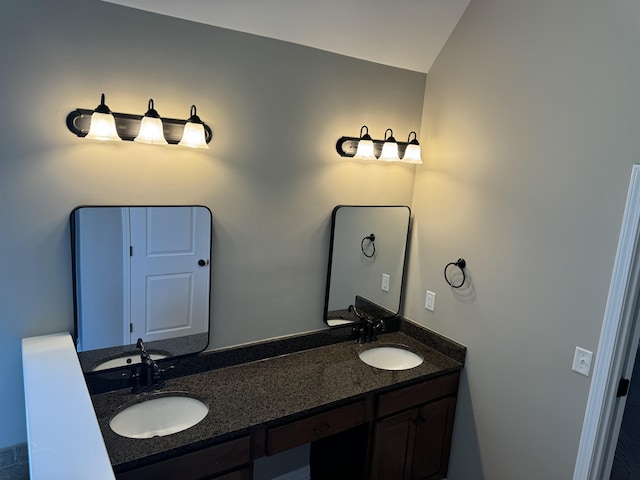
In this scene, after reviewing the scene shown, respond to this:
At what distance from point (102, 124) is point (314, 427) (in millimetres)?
1532

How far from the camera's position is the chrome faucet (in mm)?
1897

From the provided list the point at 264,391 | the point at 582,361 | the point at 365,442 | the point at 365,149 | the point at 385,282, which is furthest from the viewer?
the point at 385,282

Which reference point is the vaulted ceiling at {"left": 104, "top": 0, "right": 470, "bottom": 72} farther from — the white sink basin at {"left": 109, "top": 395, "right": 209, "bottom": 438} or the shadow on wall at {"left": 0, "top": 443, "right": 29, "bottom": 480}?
the shadow on wall at {"left": 0, "top": 443, "right": 29, "bottom": 480}

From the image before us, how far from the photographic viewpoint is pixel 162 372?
6.51 feet

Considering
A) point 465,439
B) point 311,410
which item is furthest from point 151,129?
point 465,439

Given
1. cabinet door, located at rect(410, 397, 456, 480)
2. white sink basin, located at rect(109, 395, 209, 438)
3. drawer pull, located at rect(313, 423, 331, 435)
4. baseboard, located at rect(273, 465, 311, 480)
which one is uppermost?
white sink basin, located at rect(109, 395, 209, 438)

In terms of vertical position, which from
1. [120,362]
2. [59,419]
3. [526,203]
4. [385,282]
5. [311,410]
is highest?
[526,203]

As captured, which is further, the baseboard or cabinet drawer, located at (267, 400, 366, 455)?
the baseboard

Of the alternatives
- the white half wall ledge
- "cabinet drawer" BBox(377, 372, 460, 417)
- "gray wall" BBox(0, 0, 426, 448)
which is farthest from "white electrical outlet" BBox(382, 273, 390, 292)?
the white half wall ledge

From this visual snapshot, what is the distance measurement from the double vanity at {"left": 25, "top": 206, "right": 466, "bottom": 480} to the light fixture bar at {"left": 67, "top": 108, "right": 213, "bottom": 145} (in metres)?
0.31

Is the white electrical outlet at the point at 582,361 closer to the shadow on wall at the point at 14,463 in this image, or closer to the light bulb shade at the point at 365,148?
the light bulb shade at the point at 365,148

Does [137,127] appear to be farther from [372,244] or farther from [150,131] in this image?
[372,244]

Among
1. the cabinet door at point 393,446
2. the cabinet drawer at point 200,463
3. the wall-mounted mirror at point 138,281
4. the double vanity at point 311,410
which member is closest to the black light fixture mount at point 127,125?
the wall-mounted mirror at point 138,281

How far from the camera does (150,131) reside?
167cm
